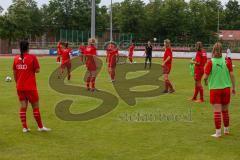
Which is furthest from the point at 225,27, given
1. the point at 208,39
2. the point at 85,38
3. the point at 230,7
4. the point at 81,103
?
the point at 81,103

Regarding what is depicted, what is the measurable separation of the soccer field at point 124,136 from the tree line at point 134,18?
64696 mm

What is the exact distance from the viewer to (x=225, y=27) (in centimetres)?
12406

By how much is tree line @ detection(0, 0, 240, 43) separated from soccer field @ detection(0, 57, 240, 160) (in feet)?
212

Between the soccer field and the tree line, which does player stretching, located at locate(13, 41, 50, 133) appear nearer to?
the soccer field

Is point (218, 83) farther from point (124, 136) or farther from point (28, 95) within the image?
point (28, 95)

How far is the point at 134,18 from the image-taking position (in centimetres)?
8662

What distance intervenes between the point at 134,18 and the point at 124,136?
77.6 meters

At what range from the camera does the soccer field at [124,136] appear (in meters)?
8.53

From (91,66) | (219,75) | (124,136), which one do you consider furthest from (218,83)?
(91,66)

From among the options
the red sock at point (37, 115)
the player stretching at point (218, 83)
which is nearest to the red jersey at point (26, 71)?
the red sock at point (37, 115)

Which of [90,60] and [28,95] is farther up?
[90,60]

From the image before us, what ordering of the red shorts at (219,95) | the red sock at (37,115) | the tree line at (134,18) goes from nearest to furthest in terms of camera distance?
the red shorts at (219,95)
the red sock at (37,115)
the tree line at (134,18)

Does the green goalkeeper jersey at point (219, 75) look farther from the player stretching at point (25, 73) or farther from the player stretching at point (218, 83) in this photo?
the player stretching at point (25, 73)

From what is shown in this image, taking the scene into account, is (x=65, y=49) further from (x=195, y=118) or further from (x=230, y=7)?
(x=230, y=7)
